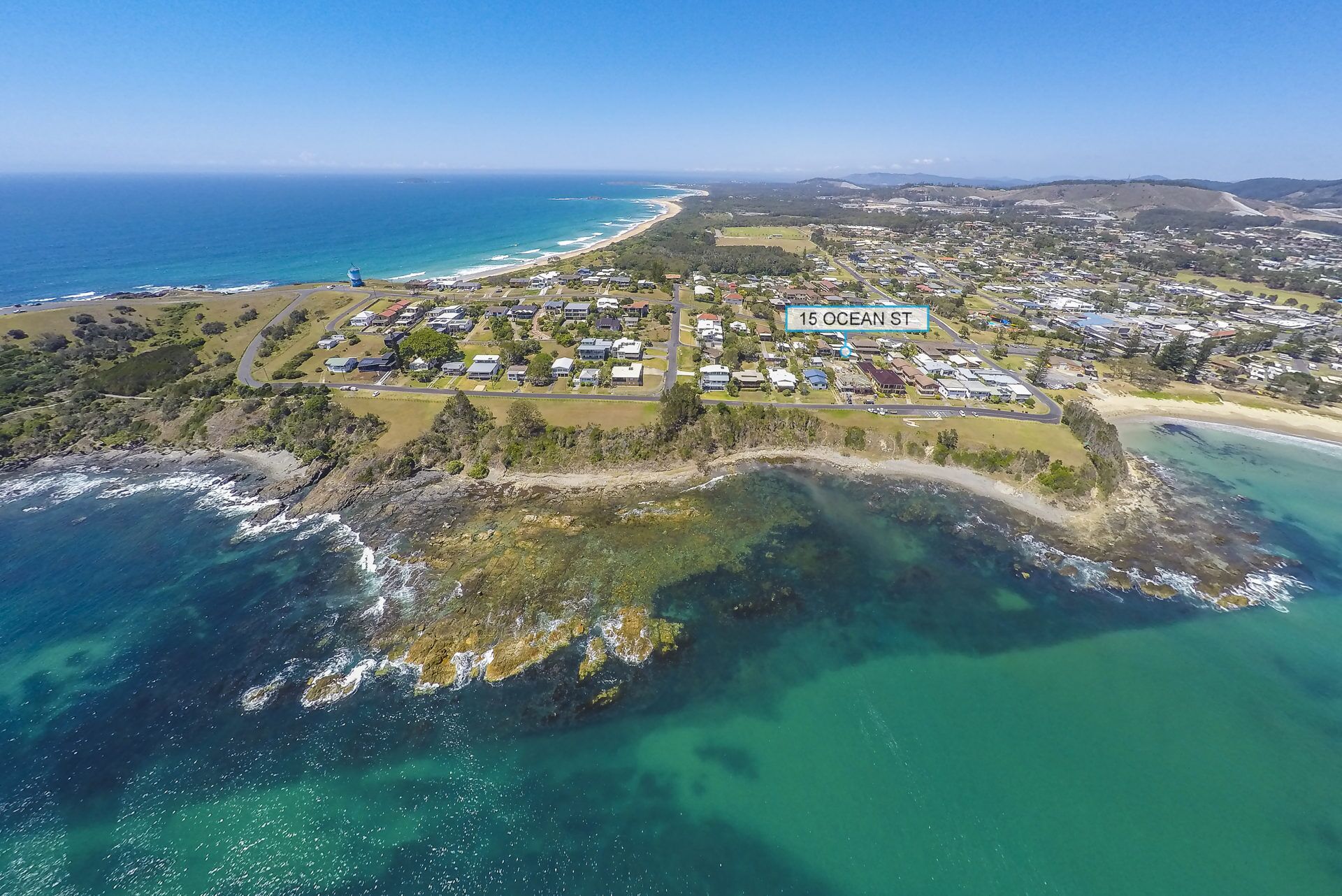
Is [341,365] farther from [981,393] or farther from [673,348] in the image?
[981,393]

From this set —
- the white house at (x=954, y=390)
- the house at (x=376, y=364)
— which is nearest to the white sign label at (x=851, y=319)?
the white house at (x=954, y=390)

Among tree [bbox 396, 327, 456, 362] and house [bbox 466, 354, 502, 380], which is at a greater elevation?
tree [bbox 396, 327, 456, 362]

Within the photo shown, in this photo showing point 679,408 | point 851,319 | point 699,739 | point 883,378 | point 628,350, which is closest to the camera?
point 699,739

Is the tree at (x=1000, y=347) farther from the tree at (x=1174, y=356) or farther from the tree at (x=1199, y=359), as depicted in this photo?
the tree at (x=1199, y=359)

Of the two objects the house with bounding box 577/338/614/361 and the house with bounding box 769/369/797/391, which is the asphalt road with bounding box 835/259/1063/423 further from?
the house with bounding box 577/338/614/361

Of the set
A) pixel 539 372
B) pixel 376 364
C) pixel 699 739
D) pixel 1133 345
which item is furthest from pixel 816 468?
pixel 1133 345

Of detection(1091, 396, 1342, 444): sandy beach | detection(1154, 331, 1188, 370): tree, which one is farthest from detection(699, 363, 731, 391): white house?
detection(1154, 331, 1188, 370): tree

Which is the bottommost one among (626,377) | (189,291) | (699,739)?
(699,739)

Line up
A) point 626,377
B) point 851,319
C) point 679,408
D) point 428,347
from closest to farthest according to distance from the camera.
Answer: point 679,408, point 626,377, point 428,347, point 851,319
